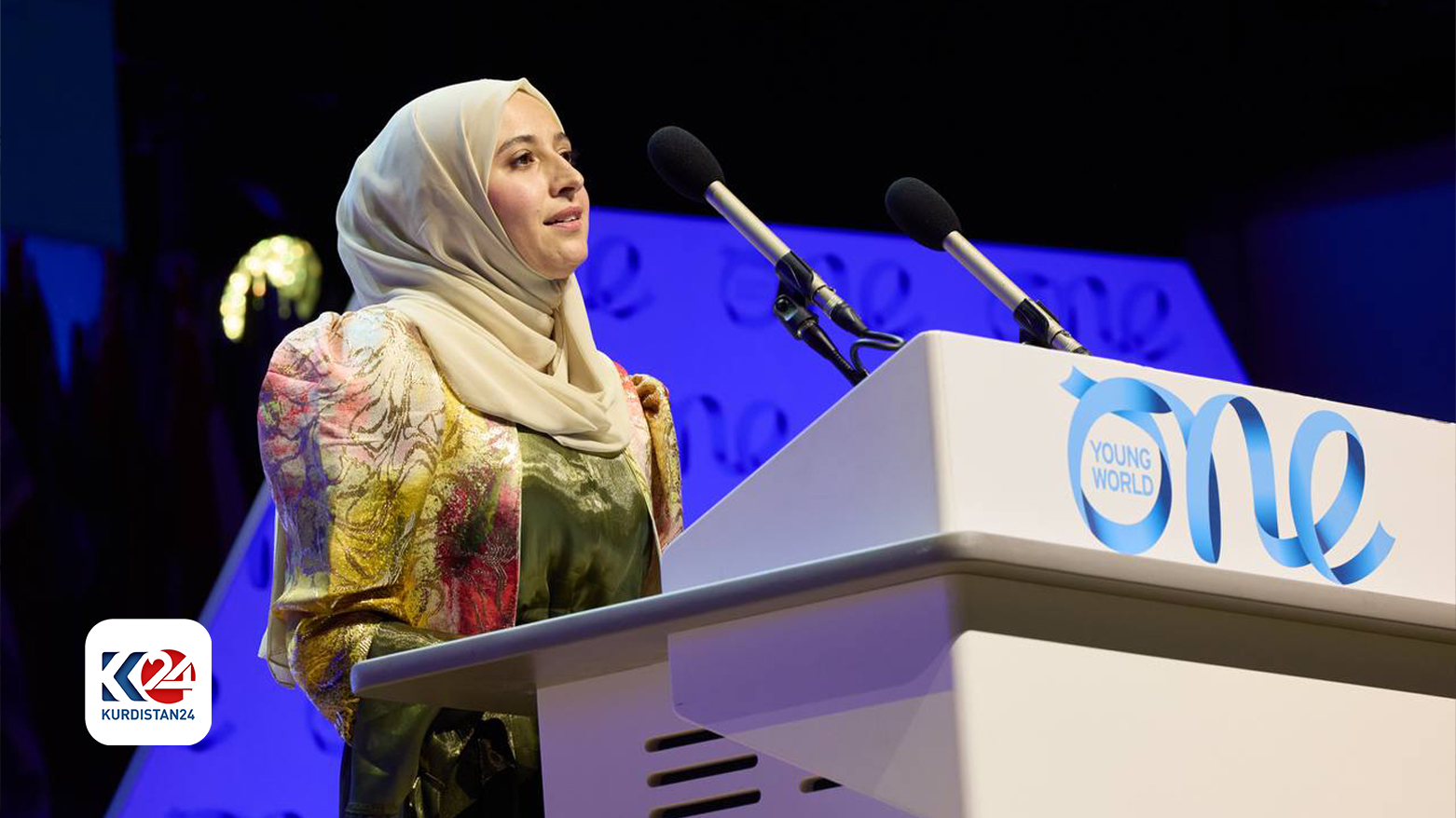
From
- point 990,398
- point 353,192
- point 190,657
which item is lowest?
point 190,657

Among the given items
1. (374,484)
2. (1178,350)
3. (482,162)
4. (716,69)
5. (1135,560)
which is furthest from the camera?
(1178,350)

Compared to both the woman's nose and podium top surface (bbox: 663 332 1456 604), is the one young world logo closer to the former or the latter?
the woman's nose

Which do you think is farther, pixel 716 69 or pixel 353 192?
pixel 716 69

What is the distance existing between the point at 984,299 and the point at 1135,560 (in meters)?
2.69

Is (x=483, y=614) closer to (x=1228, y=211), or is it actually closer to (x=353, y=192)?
(x=353, y=192)

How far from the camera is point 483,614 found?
165 cm

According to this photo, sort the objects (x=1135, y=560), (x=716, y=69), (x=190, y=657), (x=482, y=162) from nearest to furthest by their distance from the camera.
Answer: (x=1135, y=560), (x=482, y=162), (x=190, y=657), (x=716, y=69)

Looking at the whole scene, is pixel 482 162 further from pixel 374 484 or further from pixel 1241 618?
pixel 1241 618

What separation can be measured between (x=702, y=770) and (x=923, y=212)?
666 millimetres

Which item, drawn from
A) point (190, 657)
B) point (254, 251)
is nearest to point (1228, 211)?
point (254, 251)

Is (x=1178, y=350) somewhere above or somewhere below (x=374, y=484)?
above

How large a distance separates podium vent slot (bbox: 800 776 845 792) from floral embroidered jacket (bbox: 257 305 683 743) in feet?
1.69

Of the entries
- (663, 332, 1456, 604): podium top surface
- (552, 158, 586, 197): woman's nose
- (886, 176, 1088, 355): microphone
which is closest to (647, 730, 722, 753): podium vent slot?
(663, 332, 1456, 604): podium top surface

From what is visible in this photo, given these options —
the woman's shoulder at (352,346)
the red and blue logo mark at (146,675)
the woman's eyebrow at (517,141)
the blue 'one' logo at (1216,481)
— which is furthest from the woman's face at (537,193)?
the red and blue logo mark at (146,675)
